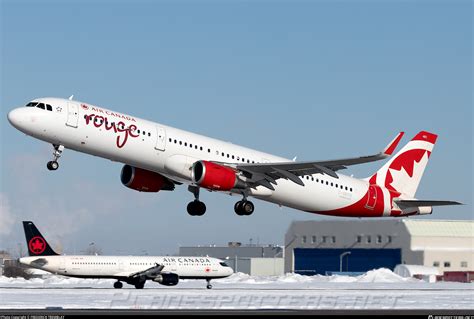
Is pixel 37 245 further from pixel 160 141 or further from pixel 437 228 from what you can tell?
pixel 437 228

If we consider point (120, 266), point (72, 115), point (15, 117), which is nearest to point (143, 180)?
point (72, 115)

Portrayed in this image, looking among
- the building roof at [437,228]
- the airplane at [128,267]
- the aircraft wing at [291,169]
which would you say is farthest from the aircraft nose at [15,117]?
the building roof at [437,228]

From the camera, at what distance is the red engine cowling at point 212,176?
52.0 metres

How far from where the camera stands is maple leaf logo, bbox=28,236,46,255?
83.7 meters

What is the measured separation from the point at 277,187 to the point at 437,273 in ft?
144

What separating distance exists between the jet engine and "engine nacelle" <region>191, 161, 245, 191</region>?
4318mm

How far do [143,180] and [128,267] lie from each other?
26.2 metres

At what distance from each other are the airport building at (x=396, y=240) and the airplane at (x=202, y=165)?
3058 centimetres

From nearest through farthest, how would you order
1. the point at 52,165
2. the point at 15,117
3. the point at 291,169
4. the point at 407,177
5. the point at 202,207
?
the point at 52,165 < the point at 15,117 < the point at 291,169 < the point at 202,207 < the point at 407,177

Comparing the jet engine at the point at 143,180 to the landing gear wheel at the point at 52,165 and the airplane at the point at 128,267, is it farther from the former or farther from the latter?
the airplane at the point at 128,267

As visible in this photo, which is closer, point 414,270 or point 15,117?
point 15,117

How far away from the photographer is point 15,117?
161 feet

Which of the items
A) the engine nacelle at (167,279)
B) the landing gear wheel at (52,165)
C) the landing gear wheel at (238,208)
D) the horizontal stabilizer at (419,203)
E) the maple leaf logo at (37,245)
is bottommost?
the engine nacelle at (167,279)

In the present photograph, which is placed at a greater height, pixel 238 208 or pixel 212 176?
pixel 212 176
